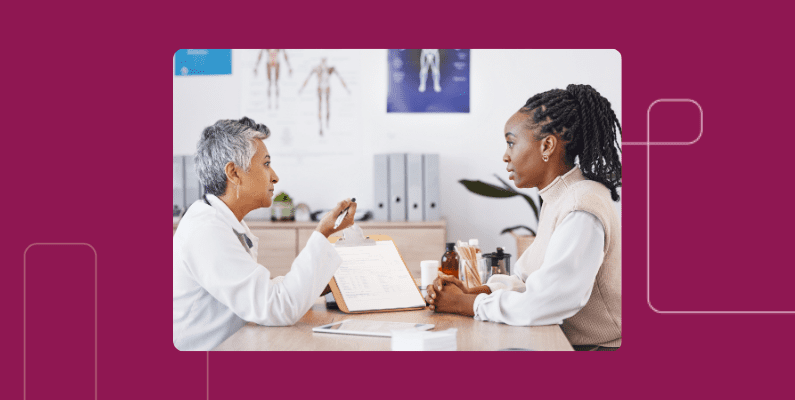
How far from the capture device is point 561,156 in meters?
1.60

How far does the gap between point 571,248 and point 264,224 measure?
2651mm

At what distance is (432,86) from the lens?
4141mm

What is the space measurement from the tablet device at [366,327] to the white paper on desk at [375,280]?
6.7 inches

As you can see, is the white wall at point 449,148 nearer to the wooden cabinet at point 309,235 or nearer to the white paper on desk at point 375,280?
the wooden cabinet at point 309,235

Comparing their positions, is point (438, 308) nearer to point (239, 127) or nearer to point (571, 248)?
point (571, 248)

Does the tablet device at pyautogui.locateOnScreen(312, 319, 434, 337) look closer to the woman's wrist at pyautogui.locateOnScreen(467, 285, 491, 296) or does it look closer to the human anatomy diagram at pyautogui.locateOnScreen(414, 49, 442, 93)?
the woman's wrist at pyautogui.locateOnScreen(467, 285, 491, 296)

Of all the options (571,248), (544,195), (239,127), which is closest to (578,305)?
(571,248)

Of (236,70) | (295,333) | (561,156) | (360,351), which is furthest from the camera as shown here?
(236,70)

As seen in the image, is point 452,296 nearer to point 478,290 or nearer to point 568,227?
point 478,290

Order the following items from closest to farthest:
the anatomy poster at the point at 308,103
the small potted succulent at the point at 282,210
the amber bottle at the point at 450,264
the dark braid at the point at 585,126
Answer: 1. the dark braid at the point at 585,126
2. the amber bottle at the point at 450,264
3. the small potted succulent at the point at 282,210
4. the anatomy poster at the point at 308,103

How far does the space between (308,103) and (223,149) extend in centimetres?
269

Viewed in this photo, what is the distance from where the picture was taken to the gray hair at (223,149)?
1.72 m

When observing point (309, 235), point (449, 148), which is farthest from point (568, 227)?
point (449, 148)

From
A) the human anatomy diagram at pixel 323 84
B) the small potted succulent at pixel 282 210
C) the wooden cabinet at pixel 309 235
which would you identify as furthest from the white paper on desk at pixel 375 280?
the human anatomy diagram at pixel 323 84
